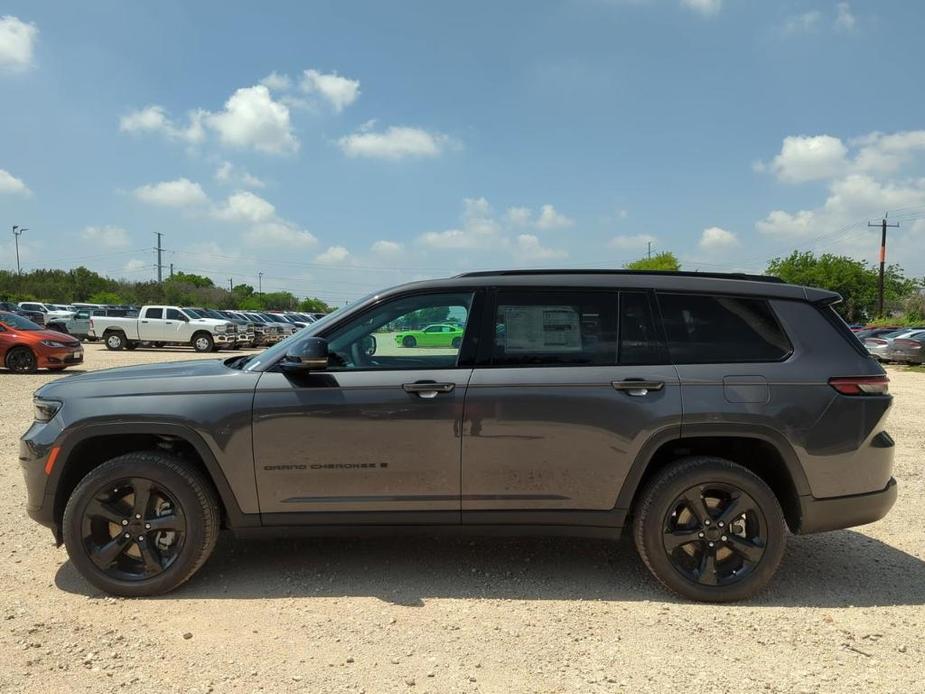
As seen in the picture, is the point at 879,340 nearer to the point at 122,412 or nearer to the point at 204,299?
the point at 122,412

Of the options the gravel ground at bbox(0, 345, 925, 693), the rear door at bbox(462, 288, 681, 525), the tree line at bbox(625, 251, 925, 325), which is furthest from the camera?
the tree line at bbox(625, 251, 925, 325)

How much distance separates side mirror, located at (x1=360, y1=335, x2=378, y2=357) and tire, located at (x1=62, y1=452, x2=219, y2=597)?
1.16 meters

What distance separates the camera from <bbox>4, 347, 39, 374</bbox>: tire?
13.9 metres

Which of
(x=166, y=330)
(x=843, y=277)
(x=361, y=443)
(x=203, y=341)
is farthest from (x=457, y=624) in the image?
(x=843, y=277)

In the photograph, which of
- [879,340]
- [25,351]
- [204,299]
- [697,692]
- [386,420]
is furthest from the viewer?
[204,299]

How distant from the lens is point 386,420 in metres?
3.30

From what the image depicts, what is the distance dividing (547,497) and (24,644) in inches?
106

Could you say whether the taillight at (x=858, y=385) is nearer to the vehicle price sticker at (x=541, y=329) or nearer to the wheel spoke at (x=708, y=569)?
the wheel spoke at (x=708, y=569)

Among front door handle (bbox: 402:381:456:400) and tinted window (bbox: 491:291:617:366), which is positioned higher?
tinted window (bbox: 491:291:617:366)

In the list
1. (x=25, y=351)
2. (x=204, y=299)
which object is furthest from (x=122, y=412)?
(x=204, y=299)

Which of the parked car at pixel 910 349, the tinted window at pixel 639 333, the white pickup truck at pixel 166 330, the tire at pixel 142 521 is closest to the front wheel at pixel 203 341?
the white pickup truck at pixel 166 330

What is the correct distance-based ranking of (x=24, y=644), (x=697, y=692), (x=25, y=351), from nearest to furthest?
(x=697, y=692) < (x=24, y=644) < (x=25, y=351)

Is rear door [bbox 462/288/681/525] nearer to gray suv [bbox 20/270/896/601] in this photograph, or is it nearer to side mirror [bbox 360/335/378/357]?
gray suv [bbox 20/270/896/601]

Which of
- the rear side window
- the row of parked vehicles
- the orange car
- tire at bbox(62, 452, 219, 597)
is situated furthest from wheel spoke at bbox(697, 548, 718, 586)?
the row of parked vehicles
